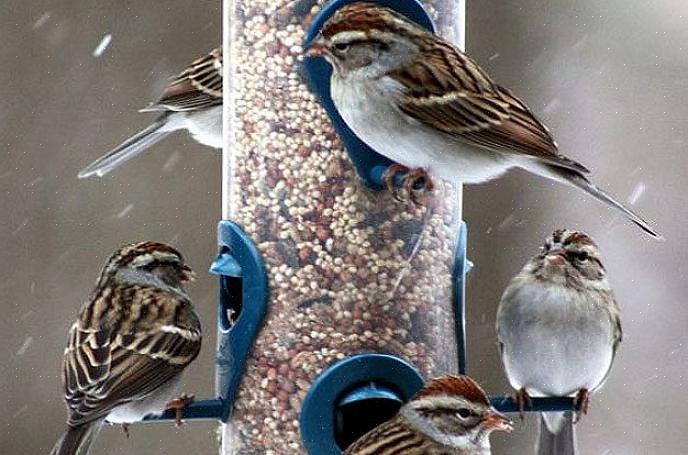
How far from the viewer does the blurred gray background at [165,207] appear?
13266 mm

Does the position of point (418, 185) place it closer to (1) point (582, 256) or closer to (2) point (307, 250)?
(2) point (307, 250)

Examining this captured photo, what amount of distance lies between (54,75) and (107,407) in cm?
634

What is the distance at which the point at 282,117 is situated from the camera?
771 centimetres

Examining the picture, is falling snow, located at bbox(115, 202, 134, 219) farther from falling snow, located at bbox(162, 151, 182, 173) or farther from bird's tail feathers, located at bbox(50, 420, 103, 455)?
bird's tail feathers, located at bbox(50, 420, 103, 455)

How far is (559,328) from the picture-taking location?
28.1ft

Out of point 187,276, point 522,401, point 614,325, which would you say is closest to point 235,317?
point 187,276

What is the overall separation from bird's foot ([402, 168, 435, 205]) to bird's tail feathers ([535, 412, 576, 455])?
4.61ft

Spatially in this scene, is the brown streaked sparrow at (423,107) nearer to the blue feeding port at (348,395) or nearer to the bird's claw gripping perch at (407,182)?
the bird's claw gripping perch at (407,182)

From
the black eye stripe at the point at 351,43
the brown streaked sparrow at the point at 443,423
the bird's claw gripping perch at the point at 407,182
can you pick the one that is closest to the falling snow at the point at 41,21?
the bird's claw gripping perch at the point at 407,182

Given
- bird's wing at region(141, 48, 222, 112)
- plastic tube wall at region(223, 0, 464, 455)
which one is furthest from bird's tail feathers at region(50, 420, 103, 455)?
bird's wing at region(141, 48, 222, 112)

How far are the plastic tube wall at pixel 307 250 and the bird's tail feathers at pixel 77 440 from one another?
0.54m

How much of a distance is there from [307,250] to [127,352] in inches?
34.8

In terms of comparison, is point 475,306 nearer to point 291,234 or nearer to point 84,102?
point 84,102

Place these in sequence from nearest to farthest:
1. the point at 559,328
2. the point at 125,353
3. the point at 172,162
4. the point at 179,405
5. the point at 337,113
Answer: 1. the point at 337,113
2. the point at 179,405
3. the point at 125,353
4. the point at 559,328
5. the point at 172,162
